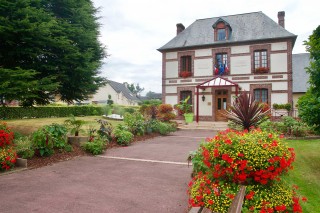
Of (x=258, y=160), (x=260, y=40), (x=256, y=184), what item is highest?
(x=260, y=40)

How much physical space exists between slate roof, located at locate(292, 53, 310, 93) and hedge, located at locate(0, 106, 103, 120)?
22.2 m

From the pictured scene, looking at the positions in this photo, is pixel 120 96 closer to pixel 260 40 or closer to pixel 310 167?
pixel 260 40

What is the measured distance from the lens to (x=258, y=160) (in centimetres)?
313

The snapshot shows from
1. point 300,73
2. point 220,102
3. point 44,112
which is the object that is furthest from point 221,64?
point 44,112

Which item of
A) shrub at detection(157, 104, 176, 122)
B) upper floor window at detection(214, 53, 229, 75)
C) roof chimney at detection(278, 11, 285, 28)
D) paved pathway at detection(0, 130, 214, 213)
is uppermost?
roof chimney at detection(278, 11, 285, 28)

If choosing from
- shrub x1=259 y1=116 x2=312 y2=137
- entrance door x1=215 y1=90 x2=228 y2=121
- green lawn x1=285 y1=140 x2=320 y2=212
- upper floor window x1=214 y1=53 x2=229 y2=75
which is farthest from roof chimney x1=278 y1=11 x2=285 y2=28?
green lawn x1=285 y1=140 x2=320 y2=212

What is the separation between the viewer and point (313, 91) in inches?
239

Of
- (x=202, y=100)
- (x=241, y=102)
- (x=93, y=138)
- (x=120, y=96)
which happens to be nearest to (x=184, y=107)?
(x=202, y=100)

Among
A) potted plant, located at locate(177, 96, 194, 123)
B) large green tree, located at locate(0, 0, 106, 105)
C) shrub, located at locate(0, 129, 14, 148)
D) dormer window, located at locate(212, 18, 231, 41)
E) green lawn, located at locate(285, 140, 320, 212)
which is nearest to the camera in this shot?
green lawn, located at locate(285, 140, 320, 212)

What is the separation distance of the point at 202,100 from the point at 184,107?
1926mm

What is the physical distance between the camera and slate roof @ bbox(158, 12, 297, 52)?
18.8 meters

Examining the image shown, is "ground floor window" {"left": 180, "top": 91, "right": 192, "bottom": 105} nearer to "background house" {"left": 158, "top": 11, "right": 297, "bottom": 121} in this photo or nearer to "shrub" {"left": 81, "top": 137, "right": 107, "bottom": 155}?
"background house" {"left": 158, "top": 11, "right": 297, "bottom": 121}

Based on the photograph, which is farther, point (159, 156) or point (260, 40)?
point (260, 40)

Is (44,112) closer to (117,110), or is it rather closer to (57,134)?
(117,110)
